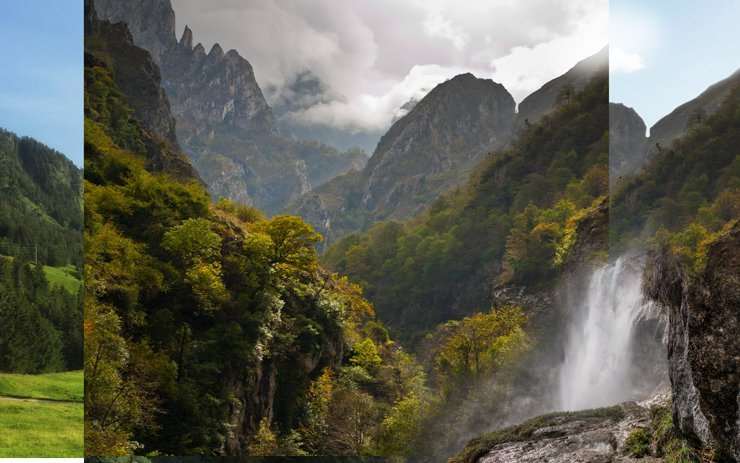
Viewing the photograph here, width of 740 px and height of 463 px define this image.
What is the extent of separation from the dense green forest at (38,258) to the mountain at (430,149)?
10.3 m

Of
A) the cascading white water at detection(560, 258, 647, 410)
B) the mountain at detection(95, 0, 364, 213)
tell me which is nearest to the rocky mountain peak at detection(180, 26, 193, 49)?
the mountain at detection(95, 0, 364, 213)

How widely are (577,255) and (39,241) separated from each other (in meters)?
18.8

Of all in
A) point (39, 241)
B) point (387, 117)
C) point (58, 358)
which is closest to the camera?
point (387, 117)

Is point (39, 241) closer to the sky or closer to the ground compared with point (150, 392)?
closer to the sky

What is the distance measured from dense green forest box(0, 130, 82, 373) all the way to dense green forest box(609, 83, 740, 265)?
1717cm

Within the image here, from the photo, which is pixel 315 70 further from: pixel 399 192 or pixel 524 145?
pixel 524 145

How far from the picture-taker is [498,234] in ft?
46.7

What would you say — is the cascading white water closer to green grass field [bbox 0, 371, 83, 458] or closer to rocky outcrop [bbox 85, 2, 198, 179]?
rocky outcrop [bbox 85, 2, 198, 179]

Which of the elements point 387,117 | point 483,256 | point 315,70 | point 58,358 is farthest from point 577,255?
point 58,358

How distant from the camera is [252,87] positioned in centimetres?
1543

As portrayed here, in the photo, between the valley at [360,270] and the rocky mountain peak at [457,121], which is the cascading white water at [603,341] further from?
the rocky mountain peak at [457,121]

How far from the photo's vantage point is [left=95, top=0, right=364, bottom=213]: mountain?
1390 cm

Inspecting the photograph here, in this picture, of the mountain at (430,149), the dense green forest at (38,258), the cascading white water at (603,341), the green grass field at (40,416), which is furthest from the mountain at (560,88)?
the green grass field at (40,416)

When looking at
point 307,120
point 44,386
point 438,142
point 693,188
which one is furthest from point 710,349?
point 44,386
